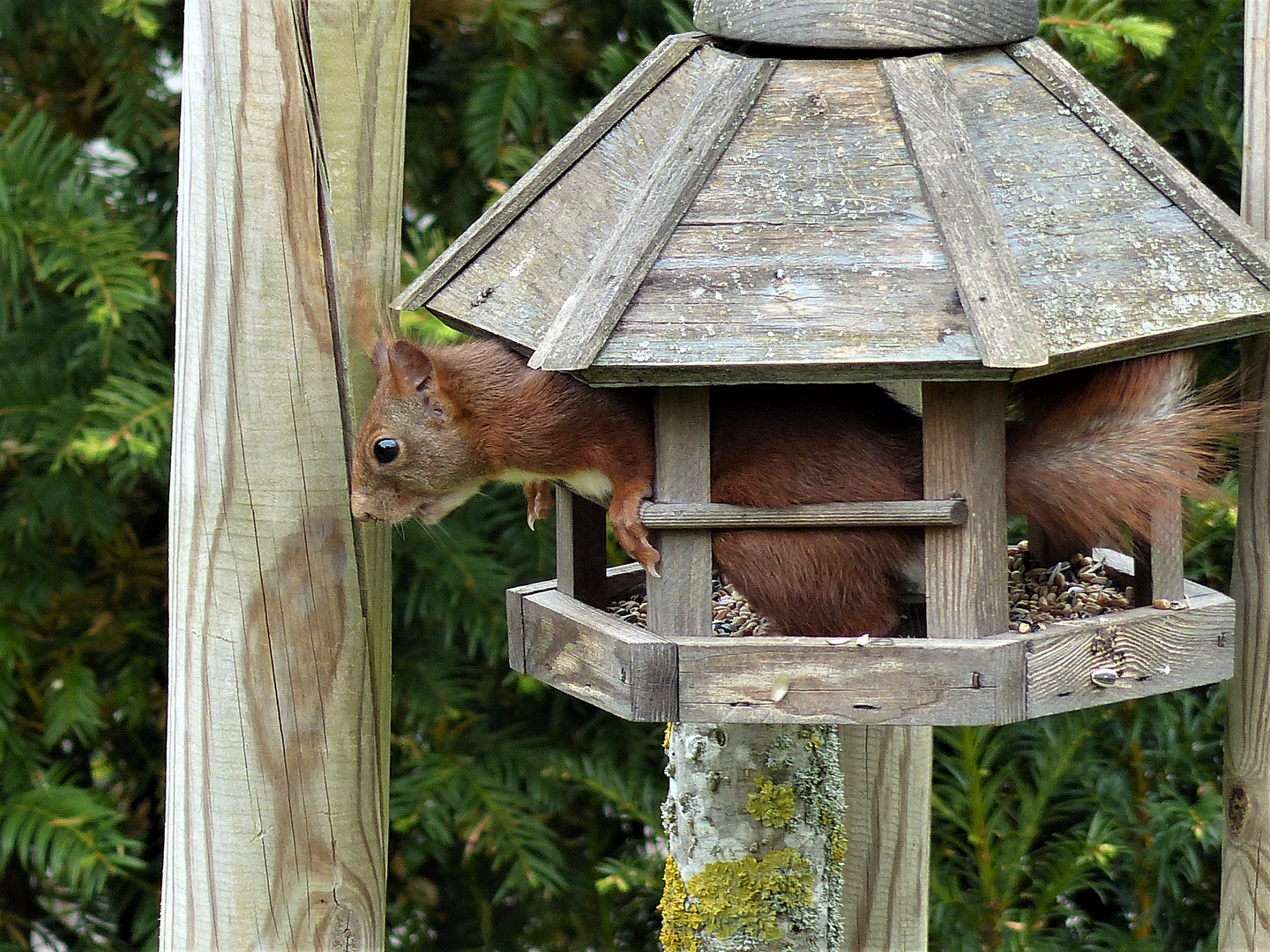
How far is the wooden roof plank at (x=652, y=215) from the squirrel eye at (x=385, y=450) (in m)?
0.25

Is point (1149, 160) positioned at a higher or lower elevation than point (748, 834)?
higher

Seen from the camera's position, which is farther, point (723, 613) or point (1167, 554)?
point (723, 613)

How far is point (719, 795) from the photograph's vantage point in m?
1.89

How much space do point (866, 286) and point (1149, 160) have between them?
363mm

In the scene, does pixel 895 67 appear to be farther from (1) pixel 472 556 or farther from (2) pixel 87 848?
(2) pixel 87 848

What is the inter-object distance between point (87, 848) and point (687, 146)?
1764 millimetres

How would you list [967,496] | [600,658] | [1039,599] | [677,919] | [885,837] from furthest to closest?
[885,837] < [677,919] < [1039,599] < [600,658] < [967,496]

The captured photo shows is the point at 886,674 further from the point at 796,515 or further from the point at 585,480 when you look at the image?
the point at 585,480

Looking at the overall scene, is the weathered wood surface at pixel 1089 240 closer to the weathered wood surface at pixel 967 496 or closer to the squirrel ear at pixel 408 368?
the weathered wood surface at pixel 967 496

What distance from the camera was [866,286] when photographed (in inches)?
52.7

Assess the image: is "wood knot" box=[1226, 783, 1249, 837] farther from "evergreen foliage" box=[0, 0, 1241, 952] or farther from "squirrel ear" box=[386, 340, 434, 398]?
"squirrel ear" box=[386, 340, 434, 398]

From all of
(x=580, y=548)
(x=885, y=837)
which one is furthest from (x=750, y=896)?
(x=580, y=548)

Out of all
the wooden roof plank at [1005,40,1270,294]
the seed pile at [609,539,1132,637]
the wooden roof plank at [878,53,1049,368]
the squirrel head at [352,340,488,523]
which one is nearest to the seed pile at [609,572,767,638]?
the seed pile at [609,539,1132,637]

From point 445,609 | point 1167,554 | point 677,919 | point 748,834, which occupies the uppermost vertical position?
point 1167,554
